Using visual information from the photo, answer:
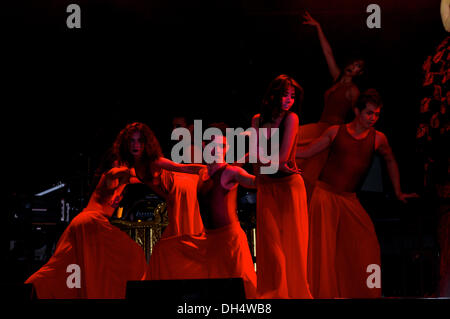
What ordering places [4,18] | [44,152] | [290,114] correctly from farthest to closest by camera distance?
[44,152]
[4,18]
[290,114]

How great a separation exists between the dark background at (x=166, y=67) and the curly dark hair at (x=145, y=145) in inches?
48.9

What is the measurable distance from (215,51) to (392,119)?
2056 mm

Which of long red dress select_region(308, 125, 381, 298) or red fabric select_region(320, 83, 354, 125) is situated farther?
red fabric select_region(320, 83, 354, 125)

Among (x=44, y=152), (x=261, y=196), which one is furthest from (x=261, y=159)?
(x=44, y=152)

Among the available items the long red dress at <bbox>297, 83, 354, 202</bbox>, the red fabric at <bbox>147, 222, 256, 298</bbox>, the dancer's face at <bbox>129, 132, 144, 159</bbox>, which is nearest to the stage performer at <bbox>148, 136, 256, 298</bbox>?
the red fabric at <bbox>147, 222, 256, 298</bbox>

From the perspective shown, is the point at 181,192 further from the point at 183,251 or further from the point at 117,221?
the point at 117,221

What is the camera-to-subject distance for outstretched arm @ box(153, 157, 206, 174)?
5.27 metres

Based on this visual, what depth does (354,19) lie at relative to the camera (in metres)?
6.74

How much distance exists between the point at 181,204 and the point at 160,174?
1.07 ft

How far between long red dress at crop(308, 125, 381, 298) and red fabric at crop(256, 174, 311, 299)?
19.4 inches

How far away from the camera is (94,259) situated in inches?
215

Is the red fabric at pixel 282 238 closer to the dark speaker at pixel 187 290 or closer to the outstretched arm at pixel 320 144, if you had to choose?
the outstretched arm at pixel 320 144

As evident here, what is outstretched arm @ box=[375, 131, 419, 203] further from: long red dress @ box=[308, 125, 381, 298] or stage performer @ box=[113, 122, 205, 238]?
stage performer @ box=[113, 122, 205, 238]

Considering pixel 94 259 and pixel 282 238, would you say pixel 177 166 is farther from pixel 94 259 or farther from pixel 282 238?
pixel 282 238
